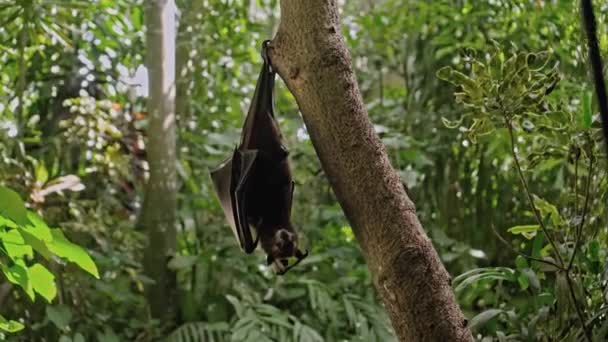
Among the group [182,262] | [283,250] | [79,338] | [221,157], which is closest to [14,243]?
[283,250]

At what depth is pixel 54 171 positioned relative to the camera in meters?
1.92

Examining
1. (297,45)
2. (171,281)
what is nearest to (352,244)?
(171,281)

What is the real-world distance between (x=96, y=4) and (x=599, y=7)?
3.40ft

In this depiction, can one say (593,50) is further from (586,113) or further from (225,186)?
(225,186)

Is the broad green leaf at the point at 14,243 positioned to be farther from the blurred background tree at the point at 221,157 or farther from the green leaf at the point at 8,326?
the blurred background tree at the point at 221,157

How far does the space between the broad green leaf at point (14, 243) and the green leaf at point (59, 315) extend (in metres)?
0.82

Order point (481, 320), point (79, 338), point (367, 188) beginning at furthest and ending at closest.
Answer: point (79, 338)
point (481, 320)
point (367, 188)

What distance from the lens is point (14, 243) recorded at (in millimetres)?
891

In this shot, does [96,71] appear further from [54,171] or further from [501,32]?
[501,32]

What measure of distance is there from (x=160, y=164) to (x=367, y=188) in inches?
45.9

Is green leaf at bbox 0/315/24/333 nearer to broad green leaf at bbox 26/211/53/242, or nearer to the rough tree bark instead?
broad green leaf at bbox 26/211/53/242

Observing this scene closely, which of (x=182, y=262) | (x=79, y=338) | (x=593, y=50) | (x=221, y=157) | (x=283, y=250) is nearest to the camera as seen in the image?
(x=593, y=50)

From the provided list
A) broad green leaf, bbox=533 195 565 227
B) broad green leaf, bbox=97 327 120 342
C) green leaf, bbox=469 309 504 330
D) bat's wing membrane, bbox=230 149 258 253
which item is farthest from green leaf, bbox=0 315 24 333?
broad green leaf, bbox=97 327 120 342

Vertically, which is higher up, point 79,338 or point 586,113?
point 586,113
